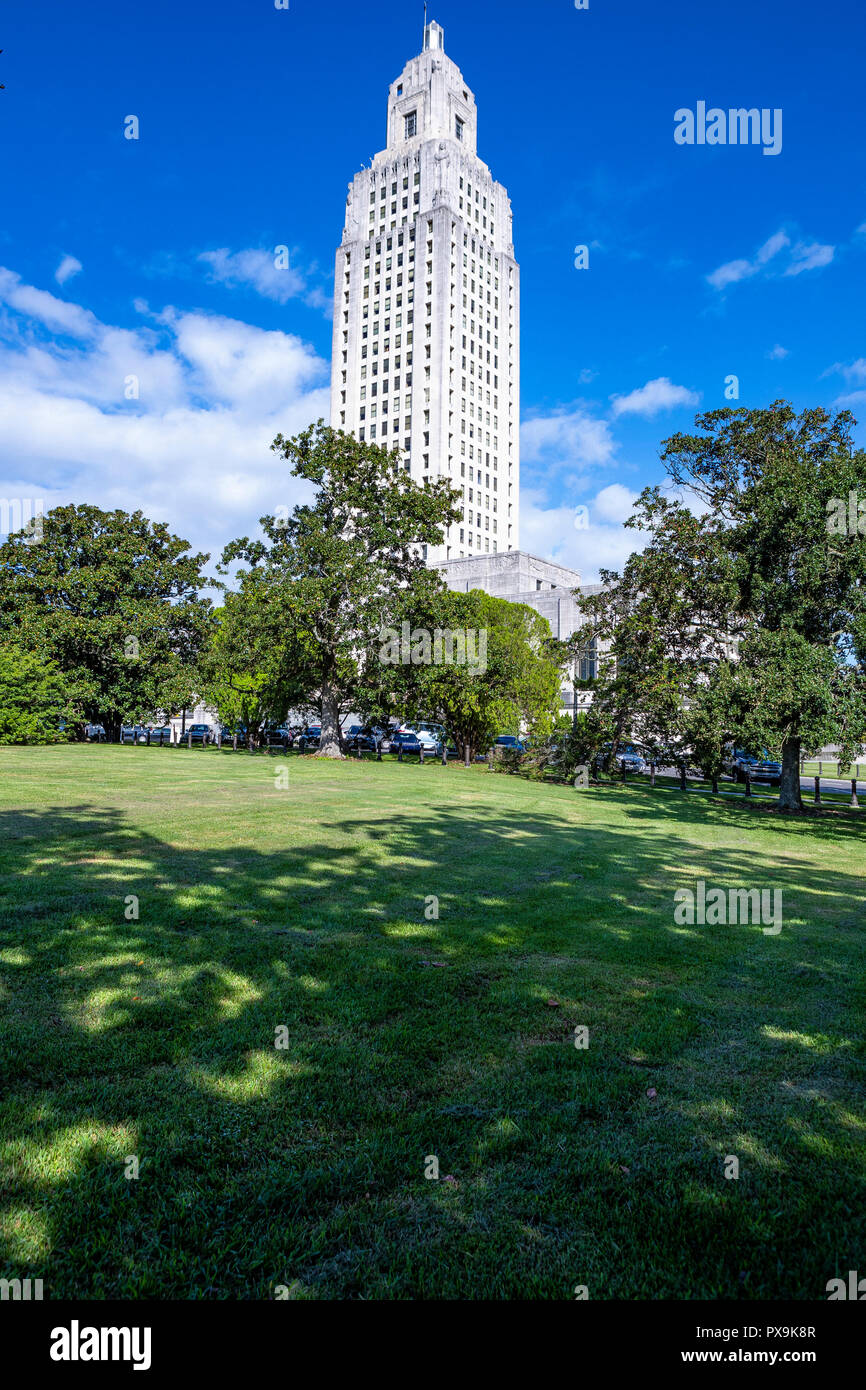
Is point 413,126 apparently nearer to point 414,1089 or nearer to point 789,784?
point 789,784

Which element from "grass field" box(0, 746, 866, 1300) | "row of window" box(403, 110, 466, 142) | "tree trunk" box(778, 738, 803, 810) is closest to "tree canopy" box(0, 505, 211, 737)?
"tree trunk" box(778, 738, 803, 810)

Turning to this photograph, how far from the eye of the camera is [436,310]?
107 meters

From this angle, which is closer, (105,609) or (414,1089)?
(414,1089)

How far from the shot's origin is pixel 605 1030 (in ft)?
15.1

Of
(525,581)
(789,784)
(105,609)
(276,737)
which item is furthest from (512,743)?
(525,581)

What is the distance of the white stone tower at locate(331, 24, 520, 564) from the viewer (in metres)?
107

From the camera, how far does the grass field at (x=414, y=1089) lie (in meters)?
2.70

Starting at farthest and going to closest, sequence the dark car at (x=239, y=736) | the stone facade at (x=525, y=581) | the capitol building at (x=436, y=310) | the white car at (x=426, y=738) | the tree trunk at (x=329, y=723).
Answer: the capitol building at (x=436, y=310)
the stone facade at (x=525, y=581)
the dark car at (x=239, y=736)
the white car at (x=426, y=738)
the tree trunk at (x=329, y=723)

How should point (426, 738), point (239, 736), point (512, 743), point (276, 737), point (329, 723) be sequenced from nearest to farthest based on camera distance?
1. point (329, 723)
2. point (512, 743)
3. point (426, 738)
4. point (276, 737)
5. point (239, 736)

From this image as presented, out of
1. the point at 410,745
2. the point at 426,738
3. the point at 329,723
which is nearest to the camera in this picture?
the point at 329,723

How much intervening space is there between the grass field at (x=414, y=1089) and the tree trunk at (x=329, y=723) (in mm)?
25862

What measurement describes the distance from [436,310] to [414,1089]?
119775 millimetres

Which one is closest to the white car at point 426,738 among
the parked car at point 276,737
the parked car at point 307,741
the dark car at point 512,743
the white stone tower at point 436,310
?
the dark car at point 512,743

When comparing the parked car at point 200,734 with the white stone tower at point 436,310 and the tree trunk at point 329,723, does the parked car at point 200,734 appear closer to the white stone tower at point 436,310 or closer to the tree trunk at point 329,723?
the tree trunk at point 329,723
